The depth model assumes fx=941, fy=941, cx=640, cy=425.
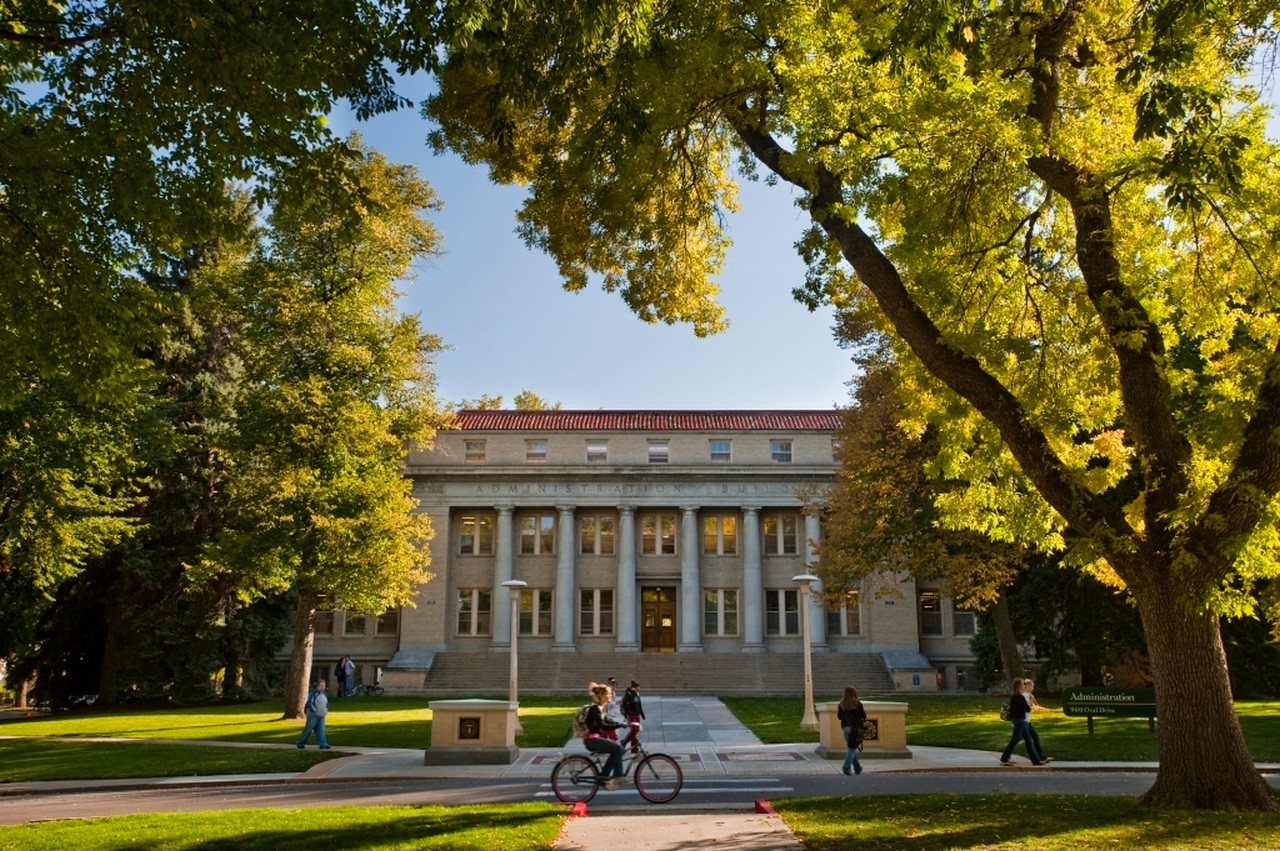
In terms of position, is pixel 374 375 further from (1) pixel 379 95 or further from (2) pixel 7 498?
(1) pixel 379 95

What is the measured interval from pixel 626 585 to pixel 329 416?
22.6 m

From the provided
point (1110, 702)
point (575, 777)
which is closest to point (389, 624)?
point (1110, 702)

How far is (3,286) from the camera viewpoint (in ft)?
33.2

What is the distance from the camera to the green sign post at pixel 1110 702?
68.1 ft

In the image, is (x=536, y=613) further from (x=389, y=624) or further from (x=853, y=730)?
(x=853, y=730)

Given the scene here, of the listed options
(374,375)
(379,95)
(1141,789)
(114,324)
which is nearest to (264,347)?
(374,375)

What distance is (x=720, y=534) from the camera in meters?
48.0

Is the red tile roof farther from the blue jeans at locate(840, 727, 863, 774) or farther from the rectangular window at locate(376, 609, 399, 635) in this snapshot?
the blue jeans at locate(840, 727, 863, 774)

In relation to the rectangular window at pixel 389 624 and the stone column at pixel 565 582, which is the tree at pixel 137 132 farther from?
the rectangular window at pixel 389 624

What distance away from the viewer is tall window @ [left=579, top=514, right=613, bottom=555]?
158 ft

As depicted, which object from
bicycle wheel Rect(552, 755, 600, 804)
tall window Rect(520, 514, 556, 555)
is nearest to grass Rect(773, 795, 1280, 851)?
bicycle wheel Rect(552, 755, 600, 804)

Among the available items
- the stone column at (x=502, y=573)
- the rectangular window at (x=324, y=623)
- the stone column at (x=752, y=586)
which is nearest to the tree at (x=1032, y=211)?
the stone column at (x=752, y=586)

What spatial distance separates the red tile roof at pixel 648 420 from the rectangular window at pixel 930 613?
977cm

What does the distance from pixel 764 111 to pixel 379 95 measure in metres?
5.00
